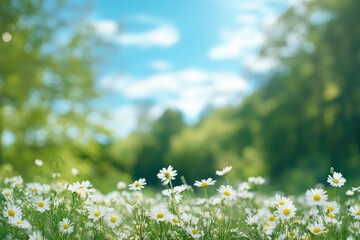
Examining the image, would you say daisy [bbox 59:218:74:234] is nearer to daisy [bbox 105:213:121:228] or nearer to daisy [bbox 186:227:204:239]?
daisy [bbox 105:213:121:228]

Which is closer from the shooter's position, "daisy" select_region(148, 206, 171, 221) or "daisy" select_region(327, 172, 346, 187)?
"daisy" select_region(148, 206, 171, 221)

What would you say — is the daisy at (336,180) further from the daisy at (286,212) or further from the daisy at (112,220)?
the daisy at (112,220)

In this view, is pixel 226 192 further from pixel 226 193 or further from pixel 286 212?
pixel 286 212

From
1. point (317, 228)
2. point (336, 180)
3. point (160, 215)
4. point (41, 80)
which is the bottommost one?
point (317, 228)

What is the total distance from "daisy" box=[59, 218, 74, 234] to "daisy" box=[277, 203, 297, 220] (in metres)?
1.34

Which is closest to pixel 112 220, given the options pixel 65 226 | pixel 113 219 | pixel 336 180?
pixel 113 219

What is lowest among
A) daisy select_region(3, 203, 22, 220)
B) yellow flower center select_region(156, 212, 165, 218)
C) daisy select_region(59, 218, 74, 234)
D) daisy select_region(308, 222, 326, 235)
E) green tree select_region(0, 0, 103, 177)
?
daisy select_region(308, 222, 326, 235)

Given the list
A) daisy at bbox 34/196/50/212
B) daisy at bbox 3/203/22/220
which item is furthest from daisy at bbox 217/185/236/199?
daisy at bbox 3/203/22/220

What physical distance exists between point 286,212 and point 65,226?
144cm

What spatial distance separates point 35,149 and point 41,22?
4.85 meters

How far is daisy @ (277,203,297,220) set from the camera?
3.19 m

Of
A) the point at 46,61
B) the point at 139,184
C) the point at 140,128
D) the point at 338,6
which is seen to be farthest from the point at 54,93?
the point at 140,128

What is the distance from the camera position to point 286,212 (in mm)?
3219

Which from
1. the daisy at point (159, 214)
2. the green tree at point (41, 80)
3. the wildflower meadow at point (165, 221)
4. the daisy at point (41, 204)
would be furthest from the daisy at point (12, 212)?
the green tree at point (41, 80)
